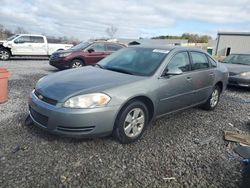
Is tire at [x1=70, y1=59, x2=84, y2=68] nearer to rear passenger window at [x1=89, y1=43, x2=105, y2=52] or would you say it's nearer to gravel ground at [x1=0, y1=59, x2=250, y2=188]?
rear passenger window at [x1=89, y1=43, x2=105, y2=52]

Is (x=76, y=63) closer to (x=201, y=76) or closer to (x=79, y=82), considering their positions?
(x=201, y=76)

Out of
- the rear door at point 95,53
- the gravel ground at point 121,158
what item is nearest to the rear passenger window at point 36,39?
the rear door at point 95,53

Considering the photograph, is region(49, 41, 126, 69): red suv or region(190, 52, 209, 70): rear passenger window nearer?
region(190, 52, 209, 70): rear passenger window

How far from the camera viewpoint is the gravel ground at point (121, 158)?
2858mm

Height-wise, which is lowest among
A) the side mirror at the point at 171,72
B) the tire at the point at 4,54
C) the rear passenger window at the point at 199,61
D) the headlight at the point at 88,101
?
the tire at the point at 4,54

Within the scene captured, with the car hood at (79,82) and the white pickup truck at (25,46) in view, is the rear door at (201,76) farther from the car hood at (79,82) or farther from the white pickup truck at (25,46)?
the white pickup truck at (25,46)

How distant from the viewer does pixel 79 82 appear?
368 cm

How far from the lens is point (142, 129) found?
3928 mm

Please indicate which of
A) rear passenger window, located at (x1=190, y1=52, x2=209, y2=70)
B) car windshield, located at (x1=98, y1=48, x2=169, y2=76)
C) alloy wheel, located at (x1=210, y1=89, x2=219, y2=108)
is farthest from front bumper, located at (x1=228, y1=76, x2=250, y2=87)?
car windshield, located at (x1=98, y1=48, x2=169, y2=76)

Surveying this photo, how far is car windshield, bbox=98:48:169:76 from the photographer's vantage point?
418cm

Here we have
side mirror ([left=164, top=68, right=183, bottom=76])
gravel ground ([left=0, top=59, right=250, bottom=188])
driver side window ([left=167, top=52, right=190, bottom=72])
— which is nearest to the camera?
gravel ground ([left=0, top=59, right=250, bottom=188])

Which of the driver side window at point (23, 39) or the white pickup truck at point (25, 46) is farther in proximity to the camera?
the driver side window at point (23, 39)

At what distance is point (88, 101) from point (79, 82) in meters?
0.51

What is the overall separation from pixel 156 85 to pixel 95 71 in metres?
1.13
